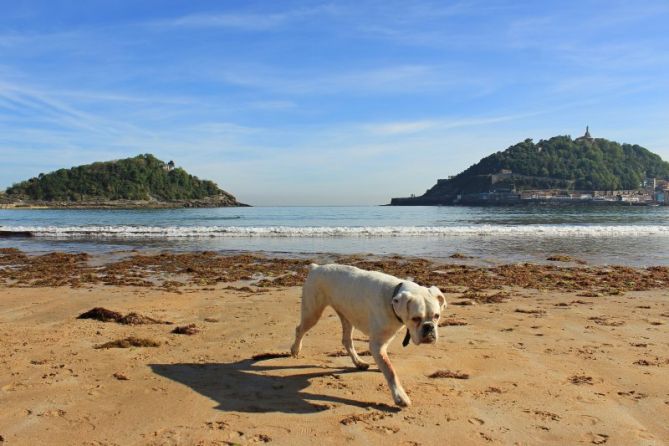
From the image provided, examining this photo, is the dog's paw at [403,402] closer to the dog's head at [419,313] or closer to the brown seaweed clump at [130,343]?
the dog's head at [419,313]

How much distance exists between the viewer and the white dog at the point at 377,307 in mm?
4098

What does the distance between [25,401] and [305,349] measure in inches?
118

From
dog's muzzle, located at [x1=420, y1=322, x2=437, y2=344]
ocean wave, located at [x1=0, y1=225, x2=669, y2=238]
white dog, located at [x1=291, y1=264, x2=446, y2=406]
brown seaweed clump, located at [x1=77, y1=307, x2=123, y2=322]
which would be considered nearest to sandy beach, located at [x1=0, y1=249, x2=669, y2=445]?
brown seaweed clump, located at [x1=77, y1=307, x2=123, y2=322]

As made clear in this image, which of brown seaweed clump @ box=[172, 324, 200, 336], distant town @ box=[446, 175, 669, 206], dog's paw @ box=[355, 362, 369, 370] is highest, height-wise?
distant town @ box=[446, 175, 669, 206]

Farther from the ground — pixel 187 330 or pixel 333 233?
pixel 333 233

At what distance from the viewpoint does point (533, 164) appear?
174 m

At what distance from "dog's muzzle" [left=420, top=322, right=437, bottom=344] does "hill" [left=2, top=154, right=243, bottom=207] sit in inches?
A: 5280

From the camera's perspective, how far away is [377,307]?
454cm

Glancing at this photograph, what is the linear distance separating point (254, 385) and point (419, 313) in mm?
1902

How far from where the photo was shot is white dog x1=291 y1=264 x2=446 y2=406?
4.10 metres

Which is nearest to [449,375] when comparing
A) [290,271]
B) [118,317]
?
[118,317]

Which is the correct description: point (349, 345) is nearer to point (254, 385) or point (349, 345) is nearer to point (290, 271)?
point (254, 385)

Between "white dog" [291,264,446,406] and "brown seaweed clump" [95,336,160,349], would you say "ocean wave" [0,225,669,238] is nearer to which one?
"brown seaweed clump" [95,336,160,349]

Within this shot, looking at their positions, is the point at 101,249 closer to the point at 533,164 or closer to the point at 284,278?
the point at 284,278
